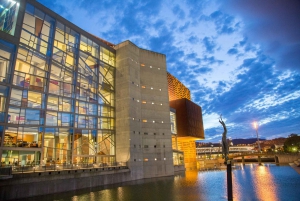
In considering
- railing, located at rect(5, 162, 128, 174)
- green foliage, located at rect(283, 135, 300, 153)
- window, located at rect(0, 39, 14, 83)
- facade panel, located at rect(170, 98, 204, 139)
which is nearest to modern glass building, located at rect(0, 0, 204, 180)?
window, located at rect(0, 39, 14, 83)

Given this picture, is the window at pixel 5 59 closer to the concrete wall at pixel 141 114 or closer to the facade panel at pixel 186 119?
the concrete wall at pixel 141 114

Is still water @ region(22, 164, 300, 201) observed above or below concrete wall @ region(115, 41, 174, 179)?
below

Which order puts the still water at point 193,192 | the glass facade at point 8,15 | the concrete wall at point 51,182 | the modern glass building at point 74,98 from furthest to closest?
the glass facade at point 8,15, the modern glass building at point 74,98, the concrete wall at point 51,182, the still water at point 193,192

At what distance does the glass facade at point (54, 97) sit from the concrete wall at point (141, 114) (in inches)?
111

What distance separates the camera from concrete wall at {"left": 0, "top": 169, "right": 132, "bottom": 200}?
76.2 ft

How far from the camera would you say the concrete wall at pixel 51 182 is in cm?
2322

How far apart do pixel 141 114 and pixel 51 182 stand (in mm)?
25968

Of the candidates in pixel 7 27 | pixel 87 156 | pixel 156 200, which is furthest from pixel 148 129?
pixel 7 27

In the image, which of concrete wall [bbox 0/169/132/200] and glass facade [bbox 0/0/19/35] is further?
glass facade [bbox 0/0/19/35]

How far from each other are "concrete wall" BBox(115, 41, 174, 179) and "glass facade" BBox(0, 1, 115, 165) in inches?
111

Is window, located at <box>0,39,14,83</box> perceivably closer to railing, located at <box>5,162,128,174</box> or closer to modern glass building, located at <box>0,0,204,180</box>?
modern glass building, located at <box>0,0,204,180</box>

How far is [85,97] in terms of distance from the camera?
4212cm

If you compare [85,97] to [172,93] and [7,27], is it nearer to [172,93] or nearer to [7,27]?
[7,27]

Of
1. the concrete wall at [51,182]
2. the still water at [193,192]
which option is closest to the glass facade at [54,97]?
the concrete wall at [51,182]
